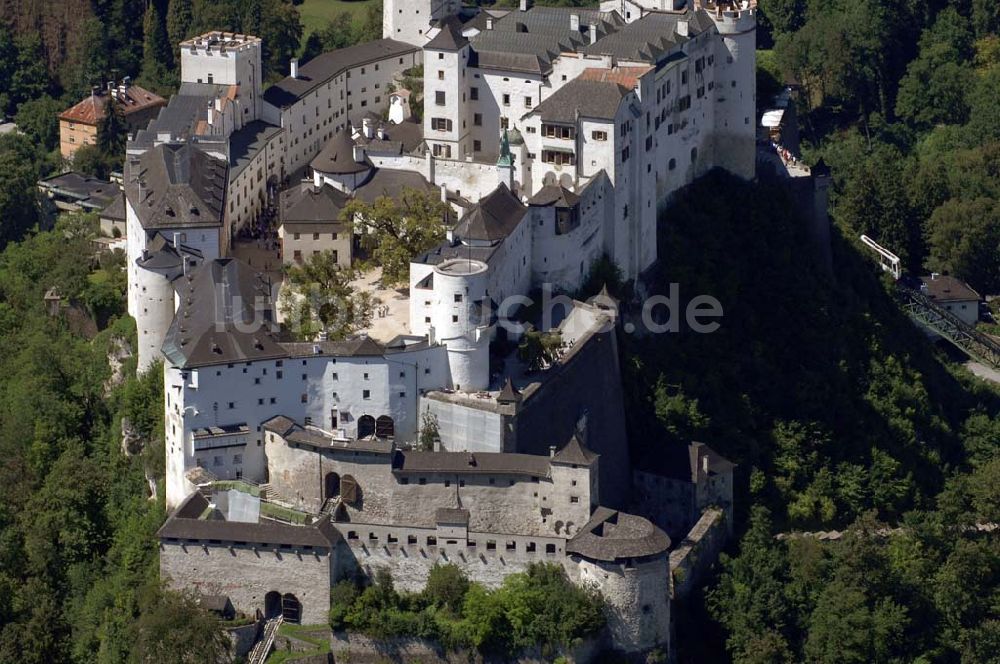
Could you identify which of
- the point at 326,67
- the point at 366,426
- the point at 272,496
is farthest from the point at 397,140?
the point at 272,496

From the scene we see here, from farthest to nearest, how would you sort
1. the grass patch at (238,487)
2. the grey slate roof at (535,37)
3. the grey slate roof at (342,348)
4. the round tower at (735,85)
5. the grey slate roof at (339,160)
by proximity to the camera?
1. the round tower at (735,85)
2. the grey slate roof at (535,37)
3. the grey slate roof at (339,160)
4. the grey slate roof at (342,348)
5. the grass patch at (238,487)

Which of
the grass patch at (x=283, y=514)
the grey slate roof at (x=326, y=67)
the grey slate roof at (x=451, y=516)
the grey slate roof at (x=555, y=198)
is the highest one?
the grey slate roof at (x=326, y=67)

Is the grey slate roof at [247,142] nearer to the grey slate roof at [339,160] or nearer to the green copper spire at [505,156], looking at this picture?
the grey slate roof at [339,160]

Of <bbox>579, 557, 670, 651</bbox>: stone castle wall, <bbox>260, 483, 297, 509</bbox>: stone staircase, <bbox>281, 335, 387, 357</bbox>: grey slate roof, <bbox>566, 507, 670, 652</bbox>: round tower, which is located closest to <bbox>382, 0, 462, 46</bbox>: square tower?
<bbox>281, 335, 387, 357</bbox>: grey slate roof

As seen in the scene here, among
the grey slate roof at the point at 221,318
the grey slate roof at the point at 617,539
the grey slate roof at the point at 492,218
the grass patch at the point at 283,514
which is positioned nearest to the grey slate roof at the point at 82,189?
the grey slate roof at the point at 221,318

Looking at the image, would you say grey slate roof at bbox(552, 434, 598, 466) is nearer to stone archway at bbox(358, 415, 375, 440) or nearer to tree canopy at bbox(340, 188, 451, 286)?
stone archway at bbox(358, 415, 375, 440)

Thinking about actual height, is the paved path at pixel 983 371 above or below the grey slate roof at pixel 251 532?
below

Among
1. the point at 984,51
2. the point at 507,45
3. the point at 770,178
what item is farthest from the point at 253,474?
the point at 984,51

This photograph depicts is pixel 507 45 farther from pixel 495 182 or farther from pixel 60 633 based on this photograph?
pixel 60 633
